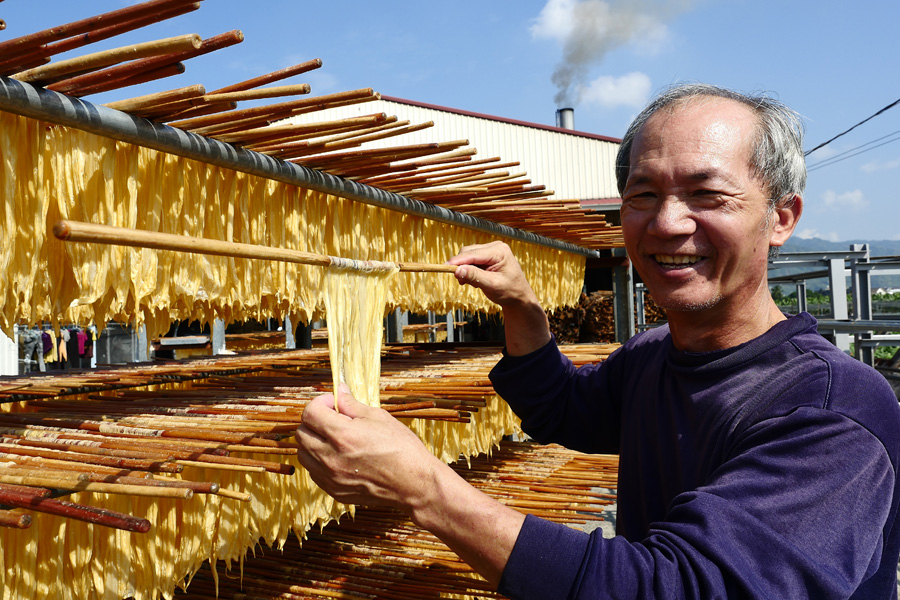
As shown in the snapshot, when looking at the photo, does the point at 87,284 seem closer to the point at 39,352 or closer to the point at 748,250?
the point at 748,250

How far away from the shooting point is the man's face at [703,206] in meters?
1.62

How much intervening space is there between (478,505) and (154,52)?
106 centimetres

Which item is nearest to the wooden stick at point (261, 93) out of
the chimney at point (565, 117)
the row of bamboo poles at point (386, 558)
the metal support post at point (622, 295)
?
the row of bamboo poles at point (386, 558)

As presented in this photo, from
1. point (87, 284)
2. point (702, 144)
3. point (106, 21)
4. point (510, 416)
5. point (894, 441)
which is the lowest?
point (510, 416)

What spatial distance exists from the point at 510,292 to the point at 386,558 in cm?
147

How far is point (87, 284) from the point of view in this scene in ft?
4.72

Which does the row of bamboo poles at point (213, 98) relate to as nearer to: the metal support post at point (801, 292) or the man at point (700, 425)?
the man at point (700, 425)

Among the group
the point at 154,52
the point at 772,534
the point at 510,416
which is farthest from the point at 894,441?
the point at 510,416

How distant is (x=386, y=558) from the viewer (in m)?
2.97

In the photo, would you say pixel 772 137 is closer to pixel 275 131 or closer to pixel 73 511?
pixel 275 131

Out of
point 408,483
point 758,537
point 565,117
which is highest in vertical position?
point 565,117

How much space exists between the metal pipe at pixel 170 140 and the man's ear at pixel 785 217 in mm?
1291

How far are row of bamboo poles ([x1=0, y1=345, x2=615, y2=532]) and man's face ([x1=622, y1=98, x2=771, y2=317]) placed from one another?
27.5 inches

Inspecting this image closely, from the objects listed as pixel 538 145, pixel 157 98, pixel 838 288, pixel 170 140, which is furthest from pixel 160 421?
pixel 538 145
